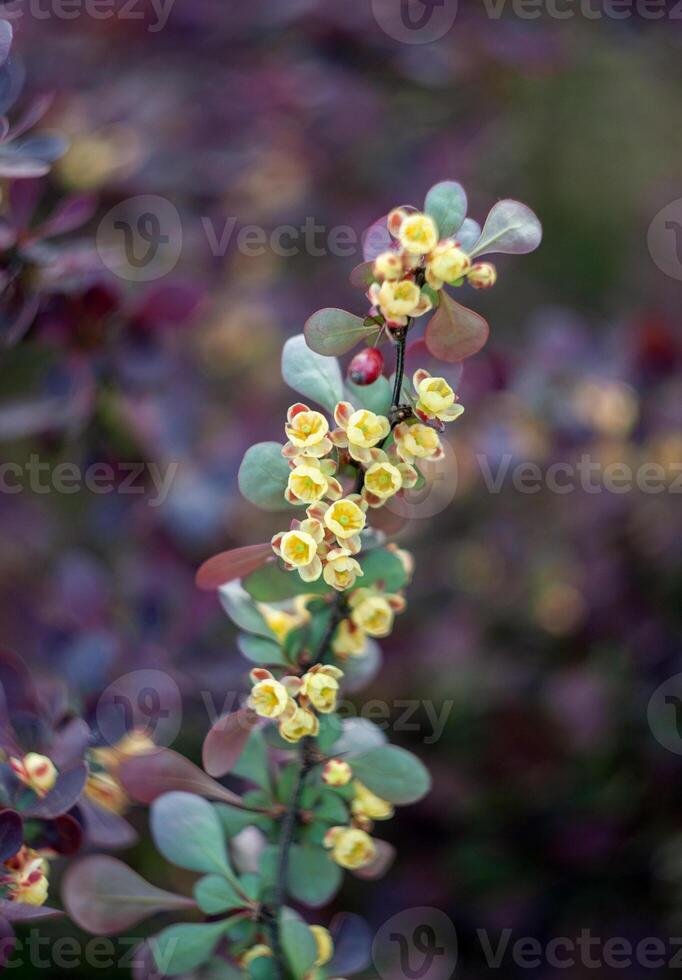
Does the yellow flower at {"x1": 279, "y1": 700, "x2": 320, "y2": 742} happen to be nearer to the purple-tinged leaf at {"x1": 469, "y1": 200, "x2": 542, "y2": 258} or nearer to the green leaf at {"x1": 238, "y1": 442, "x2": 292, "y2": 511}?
the green leaf at {"x1": 238, "y1": 442, "x2": 292, "y2": 511}

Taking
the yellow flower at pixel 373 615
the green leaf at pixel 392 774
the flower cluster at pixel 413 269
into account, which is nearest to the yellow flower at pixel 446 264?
the flower cluster at pixel 413 269

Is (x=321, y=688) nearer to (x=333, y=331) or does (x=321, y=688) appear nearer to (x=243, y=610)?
(x=243, y=610)

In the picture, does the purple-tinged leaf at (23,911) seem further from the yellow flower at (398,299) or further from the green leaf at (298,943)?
the yellow flower at (398,299)

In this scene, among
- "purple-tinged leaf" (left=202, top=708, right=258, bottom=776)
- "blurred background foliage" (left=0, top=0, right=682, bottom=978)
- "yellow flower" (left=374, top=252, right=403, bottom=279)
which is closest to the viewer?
"yellow flower" (left=374, top=252, right=403, bottom=279)

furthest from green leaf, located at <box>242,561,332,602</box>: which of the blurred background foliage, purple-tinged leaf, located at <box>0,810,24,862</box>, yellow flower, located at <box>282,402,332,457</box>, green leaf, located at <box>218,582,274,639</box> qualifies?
the blurred background foliage

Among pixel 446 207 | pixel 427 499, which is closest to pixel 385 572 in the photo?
pixel 446 207

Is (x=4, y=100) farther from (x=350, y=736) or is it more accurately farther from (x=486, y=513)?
(x=486, y=513)
